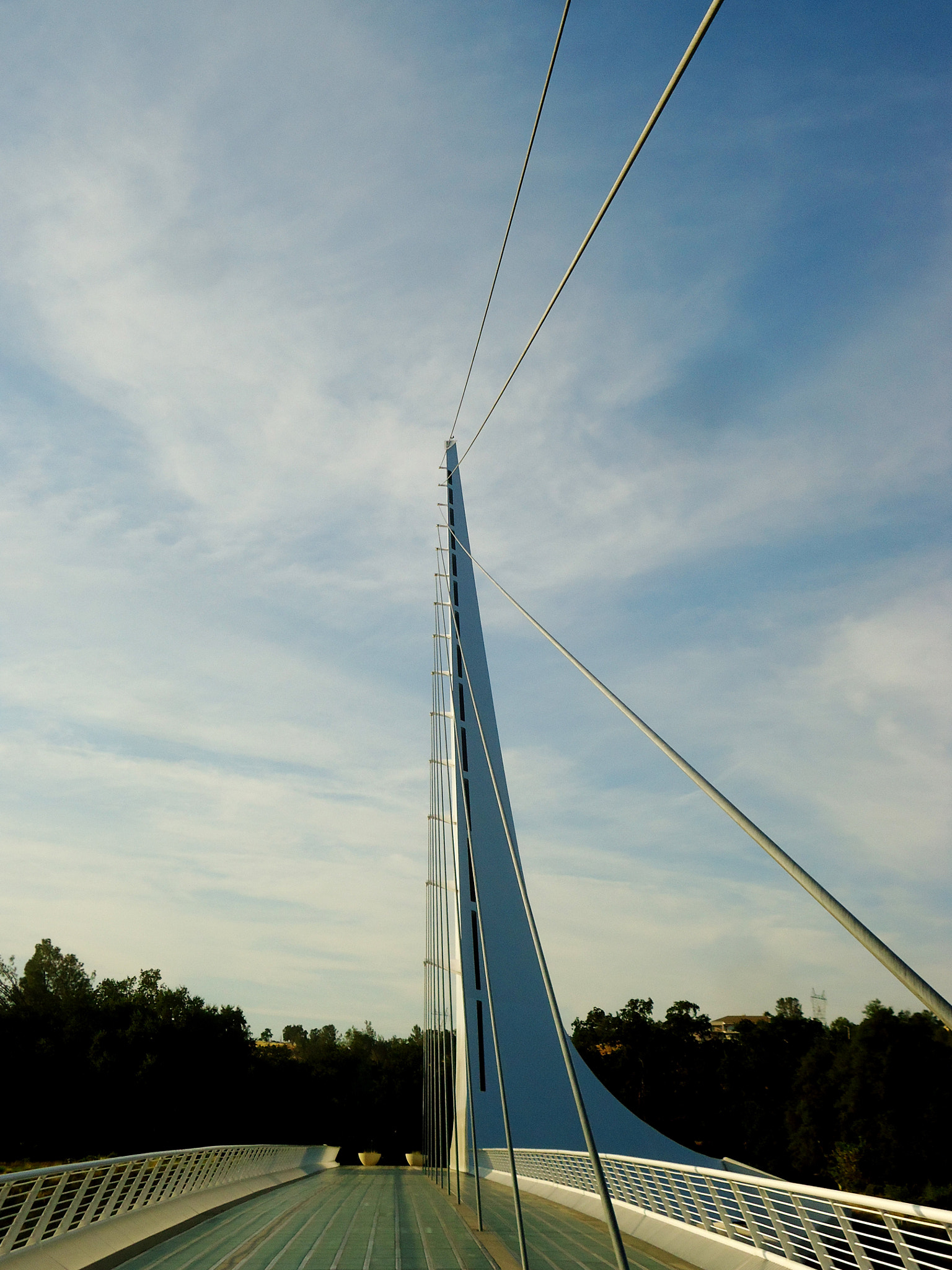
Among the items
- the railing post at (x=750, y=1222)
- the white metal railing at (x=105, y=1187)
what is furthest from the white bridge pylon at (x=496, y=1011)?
the railing post at (x=750, y=1222)

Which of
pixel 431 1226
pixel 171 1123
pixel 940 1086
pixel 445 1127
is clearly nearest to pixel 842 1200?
pixel 431 1226

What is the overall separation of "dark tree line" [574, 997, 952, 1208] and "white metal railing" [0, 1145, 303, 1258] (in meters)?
17.5

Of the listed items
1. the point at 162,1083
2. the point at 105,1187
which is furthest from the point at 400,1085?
the point at 105,1187

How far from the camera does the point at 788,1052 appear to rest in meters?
49.2

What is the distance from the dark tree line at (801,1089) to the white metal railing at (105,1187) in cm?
1754

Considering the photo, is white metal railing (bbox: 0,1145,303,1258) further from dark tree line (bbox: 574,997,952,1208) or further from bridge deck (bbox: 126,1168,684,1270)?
dark tree line (bbox: 574,997,952,1208)

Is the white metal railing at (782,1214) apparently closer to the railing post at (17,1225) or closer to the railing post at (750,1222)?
the railing post at (750,1222)

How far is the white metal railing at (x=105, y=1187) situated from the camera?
5.82 meters

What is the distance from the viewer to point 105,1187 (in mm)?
7355

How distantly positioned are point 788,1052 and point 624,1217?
4470 cm

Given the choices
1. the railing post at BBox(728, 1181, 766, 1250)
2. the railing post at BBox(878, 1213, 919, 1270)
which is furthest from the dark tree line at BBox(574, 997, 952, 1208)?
the railing post at BBox(878, 1213, 919, 1270)

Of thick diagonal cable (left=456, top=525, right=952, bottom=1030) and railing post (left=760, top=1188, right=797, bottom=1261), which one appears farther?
railing post (left=760, top=1188, right=797, bottom=1261)

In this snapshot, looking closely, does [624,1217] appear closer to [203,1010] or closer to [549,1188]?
[549,1188]

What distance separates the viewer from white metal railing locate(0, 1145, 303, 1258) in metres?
5.82
